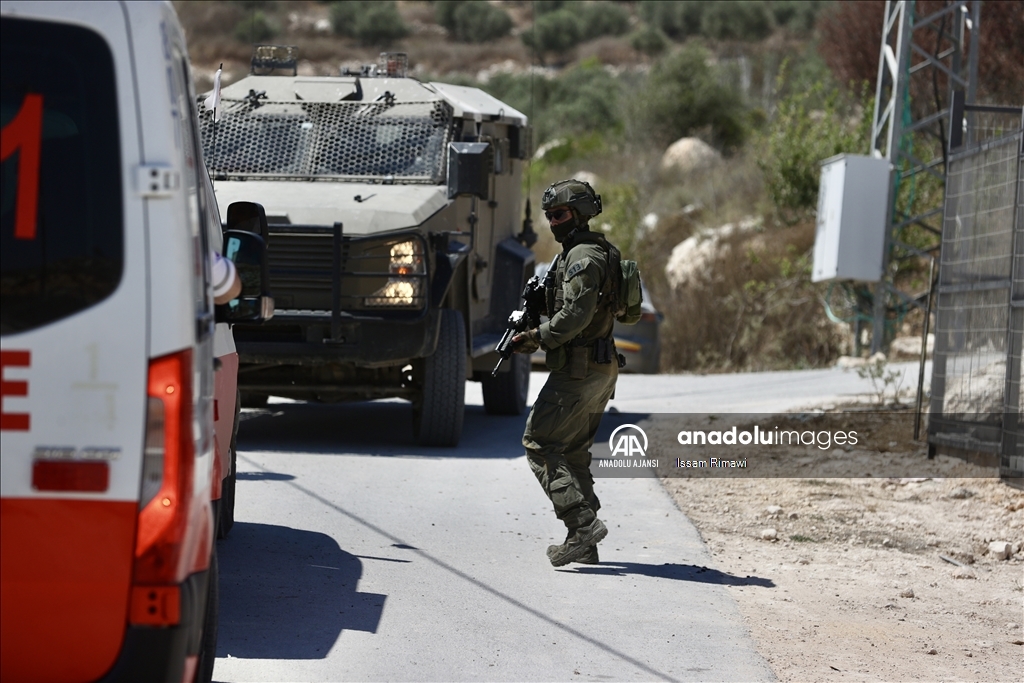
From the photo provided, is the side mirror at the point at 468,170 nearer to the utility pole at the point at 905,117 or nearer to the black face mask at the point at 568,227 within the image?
the black face mask at the point at 568,227

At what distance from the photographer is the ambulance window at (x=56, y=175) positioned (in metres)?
3.02

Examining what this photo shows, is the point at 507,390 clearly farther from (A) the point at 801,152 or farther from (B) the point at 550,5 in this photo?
(B) the point at 550,5

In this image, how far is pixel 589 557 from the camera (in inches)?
252

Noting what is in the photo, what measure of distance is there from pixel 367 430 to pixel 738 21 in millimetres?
46393

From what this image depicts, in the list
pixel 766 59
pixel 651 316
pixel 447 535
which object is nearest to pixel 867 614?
pixel 447 535

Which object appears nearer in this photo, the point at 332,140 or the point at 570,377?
the point at 570,377

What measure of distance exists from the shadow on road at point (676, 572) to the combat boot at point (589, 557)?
33 millimetres

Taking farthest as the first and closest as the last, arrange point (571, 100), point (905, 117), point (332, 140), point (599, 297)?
point (571, 100) → point (905, 117) → point (332, 140) → point (599, 297)

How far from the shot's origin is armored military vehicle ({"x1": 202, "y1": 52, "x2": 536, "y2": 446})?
895 cm

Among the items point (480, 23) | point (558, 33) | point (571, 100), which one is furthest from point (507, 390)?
point (480, 23)

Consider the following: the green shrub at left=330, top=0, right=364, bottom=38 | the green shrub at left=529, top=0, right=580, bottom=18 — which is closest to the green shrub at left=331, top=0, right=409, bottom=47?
the green shrub at left=330, top=0, right=364, bottom=38

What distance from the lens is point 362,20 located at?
188ft

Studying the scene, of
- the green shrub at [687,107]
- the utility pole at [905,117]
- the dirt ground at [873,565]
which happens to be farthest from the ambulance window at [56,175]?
the green shrub at [687,107]

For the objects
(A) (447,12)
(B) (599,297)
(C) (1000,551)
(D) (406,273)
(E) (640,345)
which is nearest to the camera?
(B) (599,297)
